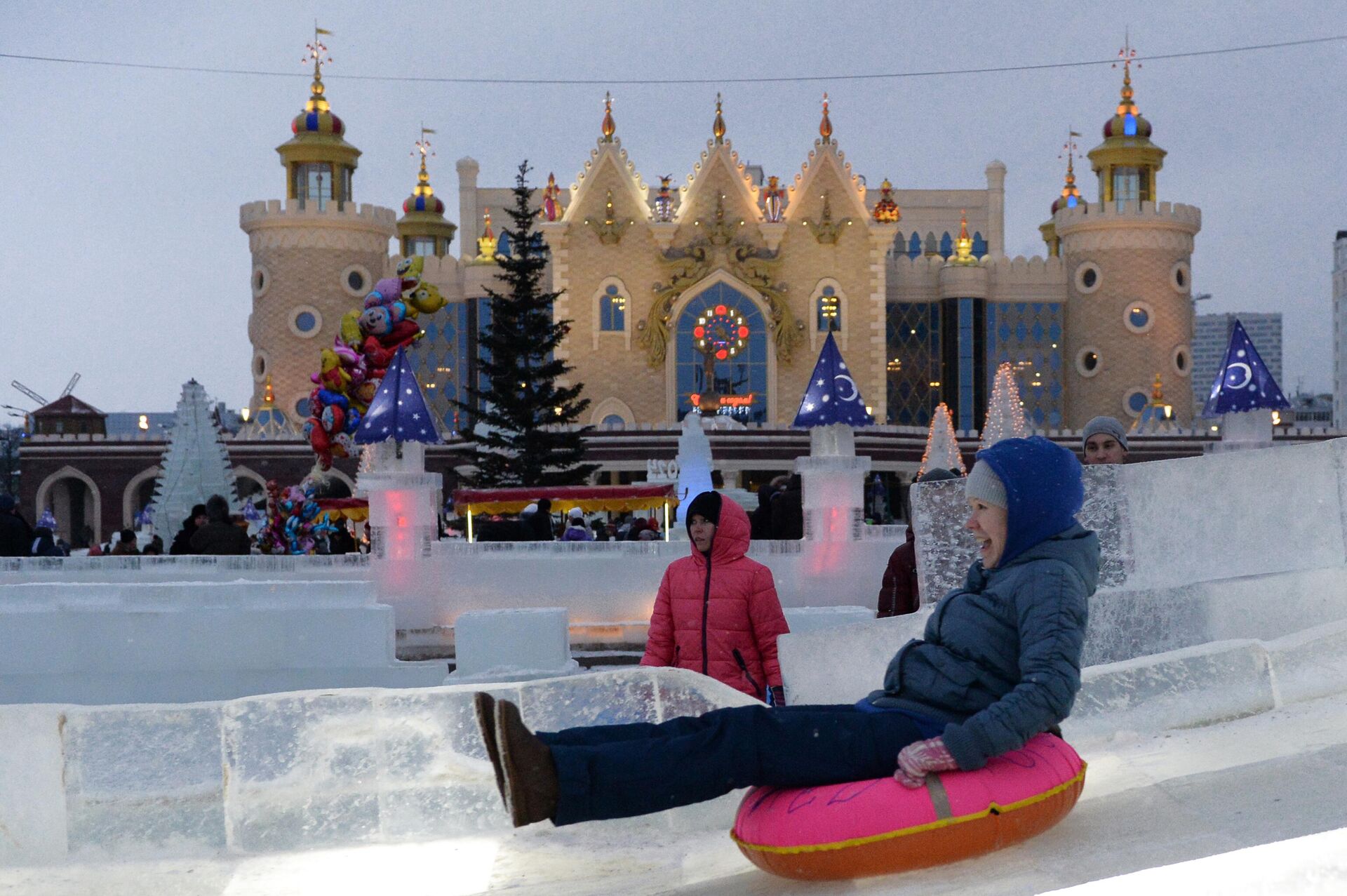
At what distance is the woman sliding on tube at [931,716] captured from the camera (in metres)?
3.53

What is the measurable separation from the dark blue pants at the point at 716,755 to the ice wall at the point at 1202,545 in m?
2.02

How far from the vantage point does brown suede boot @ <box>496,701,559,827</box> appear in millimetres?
3512

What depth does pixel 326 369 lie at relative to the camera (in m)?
15.9

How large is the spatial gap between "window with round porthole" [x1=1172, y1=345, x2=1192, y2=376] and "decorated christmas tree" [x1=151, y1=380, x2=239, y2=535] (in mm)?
27199

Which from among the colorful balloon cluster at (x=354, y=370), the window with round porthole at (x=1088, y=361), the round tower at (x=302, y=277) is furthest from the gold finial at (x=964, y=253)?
the colorful balloon cluster at (x=354, y=370)

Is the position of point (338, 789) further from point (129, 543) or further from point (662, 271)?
point (662, 271)

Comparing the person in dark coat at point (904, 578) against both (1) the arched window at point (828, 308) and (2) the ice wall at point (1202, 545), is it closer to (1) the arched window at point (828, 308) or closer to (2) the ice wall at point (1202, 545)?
(2) the ice wall at point (1202, 545)

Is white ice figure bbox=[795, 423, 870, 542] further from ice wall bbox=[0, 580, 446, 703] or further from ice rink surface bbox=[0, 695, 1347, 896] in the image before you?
ice rink surface bbox=[0, 695, 1347, 896]

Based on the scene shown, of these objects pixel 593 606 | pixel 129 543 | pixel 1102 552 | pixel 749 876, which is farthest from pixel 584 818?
pixel 129 543

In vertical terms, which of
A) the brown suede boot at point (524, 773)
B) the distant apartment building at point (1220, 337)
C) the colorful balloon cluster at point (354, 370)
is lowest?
the brown suede boot at point (524, 773)

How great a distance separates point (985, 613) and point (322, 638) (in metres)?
6.40

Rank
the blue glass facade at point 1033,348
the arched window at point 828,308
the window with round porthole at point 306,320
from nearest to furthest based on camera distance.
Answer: the arched window at point 828,308 < the window with round porthole at point 306,320 < the blue glass facade at point 1033,348

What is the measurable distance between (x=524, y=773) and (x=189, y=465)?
54.7 feet

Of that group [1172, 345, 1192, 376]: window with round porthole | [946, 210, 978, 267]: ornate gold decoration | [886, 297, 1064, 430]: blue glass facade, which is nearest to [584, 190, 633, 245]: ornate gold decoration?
[886, 297, 1064, 430]: blue glass facade
